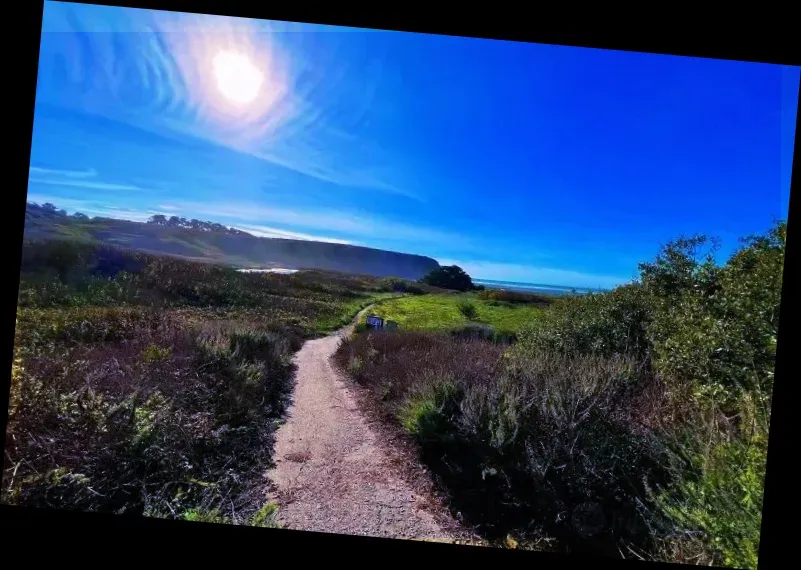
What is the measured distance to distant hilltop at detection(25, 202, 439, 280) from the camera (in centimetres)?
235

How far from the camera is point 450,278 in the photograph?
8.98 ft

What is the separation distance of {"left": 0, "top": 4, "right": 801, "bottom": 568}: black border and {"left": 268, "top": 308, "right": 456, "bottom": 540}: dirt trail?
27 centimetres

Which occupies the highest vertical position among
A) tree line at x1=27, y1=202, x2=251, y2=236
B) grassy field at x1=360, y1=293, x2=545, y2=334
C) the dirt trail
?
tree line at x1=27, y1=202, x2=251, y2=236

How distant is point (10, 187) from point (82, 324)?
1.03m

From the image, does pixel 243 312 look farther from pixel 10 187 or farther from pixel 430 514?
pixel 430 514

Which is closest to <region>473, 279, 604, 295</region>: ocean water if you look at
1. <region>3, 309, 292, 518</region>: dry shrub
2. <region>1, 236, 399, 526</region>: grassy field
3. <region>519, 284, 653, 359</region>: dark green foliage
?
<region>519, 284, 653, 359</region>: dark green foliage

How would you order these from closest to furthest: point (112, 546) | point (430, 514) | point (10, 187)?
point (10, 187) < point (112, 546) < point (430, 514)

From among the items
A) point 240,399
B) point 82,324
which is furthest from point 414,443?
point 82,324

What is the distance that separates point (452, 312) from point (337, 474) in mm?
1414

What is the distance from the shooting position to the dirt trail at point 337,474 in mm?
2207

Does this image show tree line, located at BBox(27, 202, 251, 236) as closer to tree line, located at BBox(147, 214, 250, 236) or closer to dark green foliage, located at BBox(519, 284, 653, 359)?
tree line, located at BBox(147, 214, 250, 236)

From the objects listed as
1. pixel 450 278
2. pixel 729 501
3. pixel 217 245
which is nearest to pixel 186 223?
pixel 217 245

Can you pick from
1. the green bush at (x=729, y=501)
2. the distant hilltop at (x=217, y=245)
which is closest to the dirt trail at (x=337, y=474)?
the distant hilltop at (x=217, y=245)

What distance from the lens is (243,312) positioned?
2.67 metres
